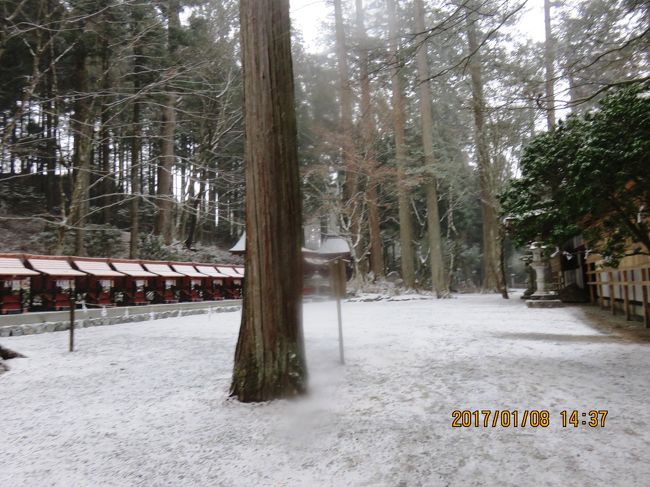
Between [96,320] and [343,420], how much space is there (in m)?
8.19

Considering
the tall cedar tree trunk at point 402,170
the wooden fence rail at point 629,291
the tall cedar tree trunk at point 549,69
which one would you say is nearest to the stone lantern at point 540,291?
the wooden fence rail at point 629,291

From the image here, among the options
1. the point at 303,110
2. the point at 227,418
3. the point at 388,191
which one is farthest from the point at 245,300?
Answer: the point at 388,191

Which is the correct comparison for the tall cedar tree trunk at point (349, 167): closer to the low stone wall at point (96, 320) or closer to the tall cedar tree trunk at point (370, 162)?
the tall cedar tree trunk at point (370, 162)

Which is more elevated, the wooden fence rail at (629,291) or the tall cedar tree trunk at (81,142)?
the tall cedar tree trunk at (81,142)

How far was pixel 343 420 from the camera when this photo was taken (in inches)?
121

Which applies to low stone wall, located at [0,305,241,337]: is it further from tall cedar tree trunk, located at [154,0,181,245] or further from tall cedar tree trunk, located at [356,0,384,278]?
tall cedar tree trunk, located at [356,0,384,278]

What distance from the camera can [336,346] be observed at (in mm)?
5680

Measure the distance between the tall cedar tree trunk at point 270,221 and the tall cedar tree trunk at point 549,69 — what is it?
9.80 ft

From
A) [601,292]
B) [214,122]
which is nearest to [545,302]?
[601,292]

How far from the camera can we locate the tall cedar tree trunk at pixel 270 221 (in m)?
3.54

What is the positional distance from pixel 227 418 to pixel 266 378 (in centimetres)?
48

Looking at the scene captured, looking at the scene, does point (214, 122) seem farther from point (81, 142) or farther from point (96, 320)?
point (96, 320)

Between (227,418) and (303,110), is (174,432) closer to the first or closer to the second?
(227,418)

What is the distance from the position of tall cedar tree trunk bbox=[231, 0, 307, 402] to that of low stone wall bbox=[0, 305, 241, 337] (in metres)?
6.42
